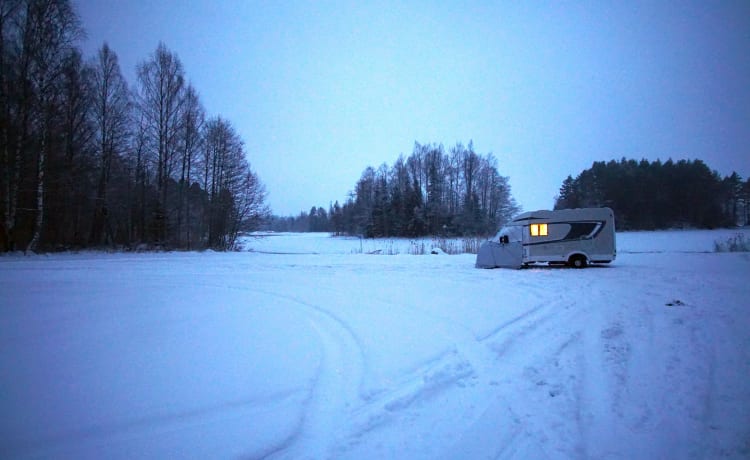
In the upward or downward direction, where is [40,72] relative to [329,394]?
upward

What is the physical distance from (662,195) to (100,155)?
197 feet

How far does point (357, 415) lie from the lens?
2352 millimetres


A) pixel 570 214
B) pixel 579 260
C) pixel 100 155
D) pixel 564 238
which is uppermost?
pixel 100 155

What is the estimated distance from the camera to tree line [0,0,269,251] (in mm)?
12797

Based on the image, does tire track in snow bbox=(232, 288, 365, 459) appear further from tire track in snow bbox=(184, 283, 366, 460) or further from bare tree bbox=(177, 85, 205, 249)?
bare tree bbox=(177, 85, 205, 249)

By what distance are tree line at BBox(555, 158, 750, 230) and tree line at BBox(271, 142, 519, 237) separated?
12.1 meters

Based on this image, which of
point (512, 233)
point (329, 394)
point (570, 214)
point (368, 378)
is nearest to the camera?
point (329, 394)

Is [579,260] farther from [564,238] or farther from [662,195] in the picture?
[662,195]

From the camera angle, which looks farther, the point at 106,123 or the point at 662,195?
the point at 662,195

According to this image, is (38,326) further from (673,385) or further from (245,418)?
(673,385)

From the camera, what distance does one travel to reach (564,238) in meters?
13.0

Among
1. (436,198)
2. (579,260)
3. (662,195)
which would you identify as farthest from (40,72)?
(662,195)

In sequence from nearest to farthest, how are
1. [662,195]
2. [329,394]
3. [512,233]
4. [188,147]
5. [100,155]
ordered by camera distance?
[329,394] → [512,233] → [100,155] → [188,147] → [662,195]

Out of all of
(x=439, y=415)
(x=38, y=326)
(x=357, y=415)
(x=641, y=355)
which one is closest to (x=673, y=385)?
(x=641, y=355)
